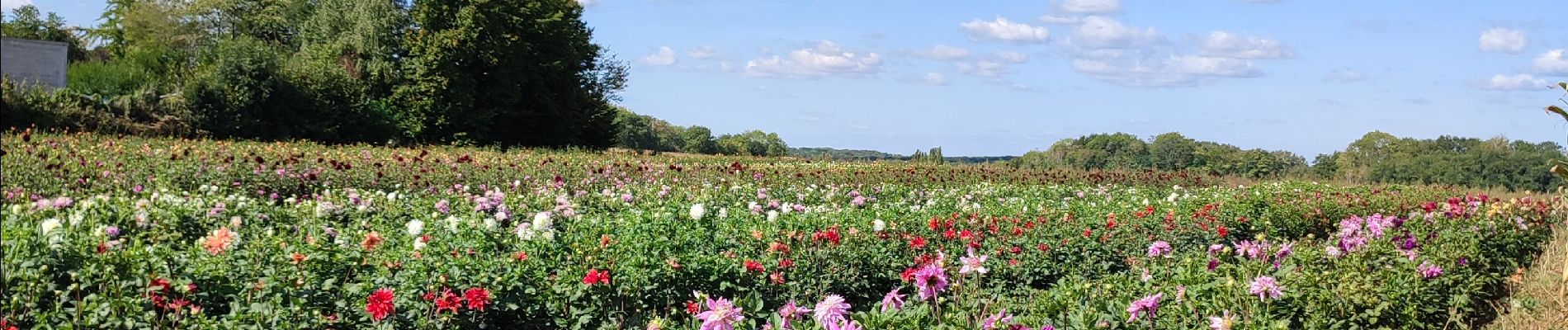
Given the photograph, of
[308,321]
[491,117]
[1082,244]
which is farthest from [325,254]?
[491,117]

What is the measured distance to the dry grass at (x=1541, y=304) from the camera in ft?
14.8

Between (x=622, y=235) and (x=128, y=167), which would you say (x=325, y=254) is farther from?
(x=128, y=167)

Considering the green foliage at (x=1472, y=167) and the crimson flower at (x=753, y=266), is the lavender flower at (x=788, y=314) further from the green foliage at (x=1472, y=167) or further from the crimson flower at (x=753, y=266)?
the green foliage at (x=1472, y=167)

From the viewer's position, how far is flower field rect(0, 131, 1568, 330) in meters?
3.09

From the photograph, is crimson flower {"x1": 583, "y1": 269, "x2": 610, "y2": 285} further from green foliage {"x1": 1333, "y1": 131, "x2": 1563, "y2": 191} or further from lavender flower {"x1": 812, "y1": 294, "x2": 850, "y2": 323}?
green foliage {"x1": 1333, "y1": 131, "x2": 1563, "y2": 191}

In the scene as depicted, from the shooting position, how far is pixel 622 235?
4.28 metres

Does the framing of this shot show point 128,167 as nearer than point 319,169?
Yes

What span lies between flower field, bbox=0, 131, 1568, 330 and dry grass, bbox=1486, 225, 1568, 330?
0.18m

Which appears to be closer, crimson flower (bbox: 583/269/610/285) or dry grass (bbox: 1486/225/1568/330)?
crimson flower (bbox: 583/269/610/285)

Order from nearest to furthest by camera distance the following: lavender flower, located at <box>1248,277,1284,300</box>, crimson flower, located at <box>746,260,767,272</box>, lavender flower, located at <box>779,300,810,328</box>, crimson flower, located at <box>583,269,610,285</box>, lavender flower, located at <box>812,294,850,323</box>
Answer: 1. lavender flower, located at <box>812,294,850,323</box>
2. lavender flower, located at <box>779,300,810,328</box>
3. crimson flower, located at <box>583,269,610,285</box>
4. lavender flower, located at <box>1248,277,1284,300</box>
5. crimson flower, located at <box>746,260,767,272</box>

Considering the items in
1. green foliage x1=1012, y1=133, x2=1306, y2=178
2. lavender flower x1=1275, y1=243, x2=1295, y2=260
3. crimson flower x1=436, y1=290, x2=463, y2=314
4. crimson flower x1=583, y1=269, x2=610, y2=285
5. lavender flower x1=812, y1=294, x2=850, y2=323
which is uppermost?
green foliage x1=1012, y1=133, x2=1306, y2=178

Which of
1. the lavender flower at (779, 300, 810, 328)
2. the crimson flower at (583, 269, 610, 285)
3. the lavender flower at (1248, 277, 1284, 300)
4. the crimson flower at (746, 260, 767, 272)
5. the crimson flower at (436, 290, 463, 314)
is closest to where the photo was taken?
the lavender flower at (779, 300, 810, 328)

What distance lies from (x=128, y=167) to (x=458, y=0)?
1639cm

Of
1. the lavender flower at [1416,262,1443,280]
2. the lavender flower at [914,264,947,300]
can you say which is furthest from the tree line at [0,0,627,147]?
the lavender flower at [1416,262,1443,280]
